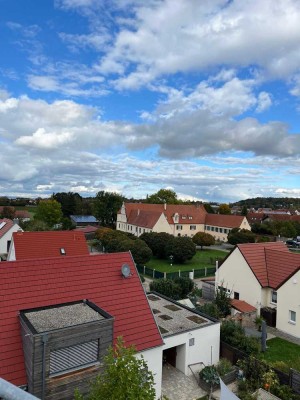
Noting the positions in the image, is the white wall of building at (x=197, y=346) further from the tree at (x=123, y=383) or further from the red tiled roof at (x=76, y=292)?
the tree at (x=123, y=383)

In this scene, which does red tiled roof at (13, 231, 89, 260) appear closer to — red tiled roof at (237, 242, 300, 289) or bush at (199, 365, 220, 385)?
red tiled roof at (237, 242, 300, 289)

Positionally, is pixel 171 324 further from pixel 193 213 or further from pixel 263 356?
pixel 193 213

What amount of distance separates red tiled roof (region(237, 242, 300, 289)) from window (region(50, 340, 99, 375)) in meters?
17.0

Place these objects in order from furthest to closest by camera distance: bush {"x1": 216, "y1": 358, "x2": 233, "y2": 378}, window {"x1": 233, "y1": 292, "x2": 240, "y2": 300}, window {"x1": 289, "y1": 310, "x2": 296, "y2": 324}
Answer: window {"x1": 233, "y1": 292, "x2": 240, "y2": 300} < window {"x1": 289, "y1": 310, "x2": 296, "y2": 324} < bush {"x1": 216, "y1": 358, "x2": 233, "y2": 378}

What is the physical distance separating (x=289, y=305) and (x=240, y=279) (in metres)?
5.16

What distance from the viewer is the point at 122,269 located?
649 inches

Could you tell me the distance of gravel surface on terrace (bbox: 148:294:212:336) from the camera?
17.4 m

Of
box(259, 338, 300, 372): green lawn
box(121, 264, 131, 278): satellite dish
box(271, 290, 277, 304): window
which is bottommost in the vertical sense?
box(259, 338, 300, 372): green lawn

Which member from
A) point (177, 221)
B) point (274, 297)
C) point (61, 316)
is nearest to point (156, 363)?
point (61, 316)

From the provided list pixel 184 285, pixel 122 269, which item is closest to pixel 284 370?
pixel 122 269

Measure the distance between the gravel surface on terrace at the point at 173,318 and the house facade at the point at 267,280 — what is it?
7932 mm

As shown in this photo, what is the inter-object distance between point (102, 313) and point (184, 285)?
17.1 metres

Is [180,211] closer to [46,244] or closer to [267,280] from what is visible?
[46,244]

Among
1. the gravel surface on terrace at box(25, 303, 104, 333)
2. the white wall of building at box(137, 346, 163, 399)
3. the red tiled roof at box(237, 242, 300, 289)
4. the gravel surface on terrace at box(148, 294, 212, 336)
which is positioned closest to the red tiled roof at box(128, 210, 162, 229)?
the red tiled roof at box(237, 242, 300, 289)
